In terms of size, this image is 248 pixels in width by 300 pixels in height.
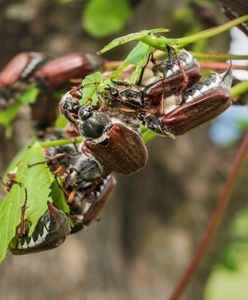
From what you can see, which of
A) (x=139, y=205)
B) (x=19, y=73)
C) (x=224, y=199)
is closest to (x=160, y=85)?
(x=224, y=199)

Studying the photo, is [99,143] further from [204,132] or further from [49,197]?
[204,132]

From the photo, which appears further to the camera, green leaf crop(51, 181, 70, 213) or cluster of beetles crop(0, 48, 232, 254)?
green leaf crop(51, 181, 70, 213)

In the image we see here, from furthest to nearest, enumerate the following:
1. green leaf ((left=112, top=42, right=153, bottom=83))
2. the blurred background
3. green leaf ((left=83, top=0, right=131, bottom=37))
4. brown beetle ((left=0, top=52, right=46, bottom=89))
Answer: the blurred background, green leaf ((left=83, top=0, right=131, bottom=37)), brown beetle ((left=0, top=52, right=46, bottom=89)), green leaf ((left=112, top=42, right=153, bottom=83))

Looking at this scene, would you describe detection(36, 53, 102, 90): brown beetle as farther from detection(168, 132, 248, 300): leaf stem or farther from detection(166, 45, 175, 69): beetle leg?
detection(166, 45, 175, 69): beetle leg

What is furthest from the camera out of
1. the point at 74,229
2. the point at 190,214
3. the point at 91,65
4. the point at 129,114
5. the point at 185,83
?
the point at 190,214

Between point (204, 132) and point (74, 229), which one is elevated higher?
point (74, 229)

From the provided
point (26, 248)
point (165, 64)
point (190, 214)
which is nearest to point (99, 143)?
point (165, 64)

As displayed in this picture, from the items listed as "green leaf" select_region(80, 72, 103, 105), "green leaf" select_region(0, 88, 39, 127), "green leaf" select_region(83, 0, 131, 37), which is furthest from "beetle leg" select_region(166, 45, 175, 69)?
"green leaf" select_region(83, 0, 131, 37)
